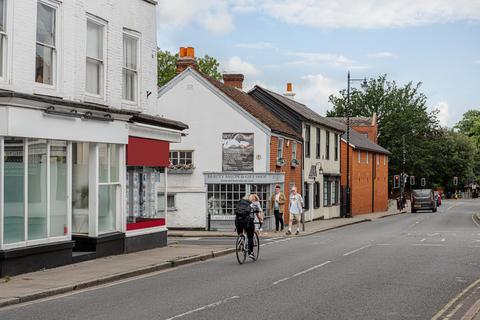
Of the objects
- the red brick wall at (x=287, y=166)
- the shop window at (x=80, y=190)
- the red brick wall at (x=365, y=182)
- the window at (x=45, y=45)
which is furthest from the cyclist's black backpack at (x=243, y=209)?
the red brick wall at (x=365, y=182)

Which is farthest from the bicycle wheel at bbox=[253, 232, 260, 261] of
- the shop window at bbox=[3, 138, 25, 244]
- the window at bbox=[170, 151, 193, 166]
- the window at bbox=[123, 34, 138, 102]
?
the window at bbox=[170, 151, 193, 166]

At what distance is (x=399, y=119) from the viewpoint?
3428 inches

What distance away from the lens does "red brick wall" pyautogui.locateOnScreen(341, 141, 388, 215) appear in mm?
53438

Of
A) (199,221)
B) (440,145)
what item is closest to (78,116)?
(199,221)

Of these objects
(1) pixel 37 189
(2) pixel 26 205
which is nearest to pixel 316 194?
(1) pixel 37 189

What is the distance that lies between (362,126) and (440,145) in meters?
20.8

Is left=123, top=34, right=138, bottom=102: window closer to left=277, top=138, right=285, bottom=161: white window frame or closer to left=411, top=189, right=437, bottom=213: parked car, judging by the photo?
left=277, top=138, right=285, bottom=161: white window frame

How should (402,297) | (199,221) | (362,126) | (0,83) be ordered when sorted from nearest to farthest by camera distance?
(402,297) < (0,83) < (199,221) < (362,126)

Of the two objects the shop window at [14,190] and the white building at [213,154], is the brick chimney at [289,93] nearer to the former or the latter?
the white building at [213,154]

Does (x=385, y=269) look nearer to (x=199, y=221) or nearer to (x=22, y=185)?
(x=22, y=185)

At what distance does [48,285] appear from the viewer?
1320 cm

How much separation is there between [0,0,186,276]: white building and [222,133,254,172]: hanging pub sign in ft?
43.3

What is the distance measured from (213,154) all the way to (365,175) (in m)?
26.7

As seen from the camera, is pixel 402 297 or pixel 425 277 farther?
pixel 425 277
